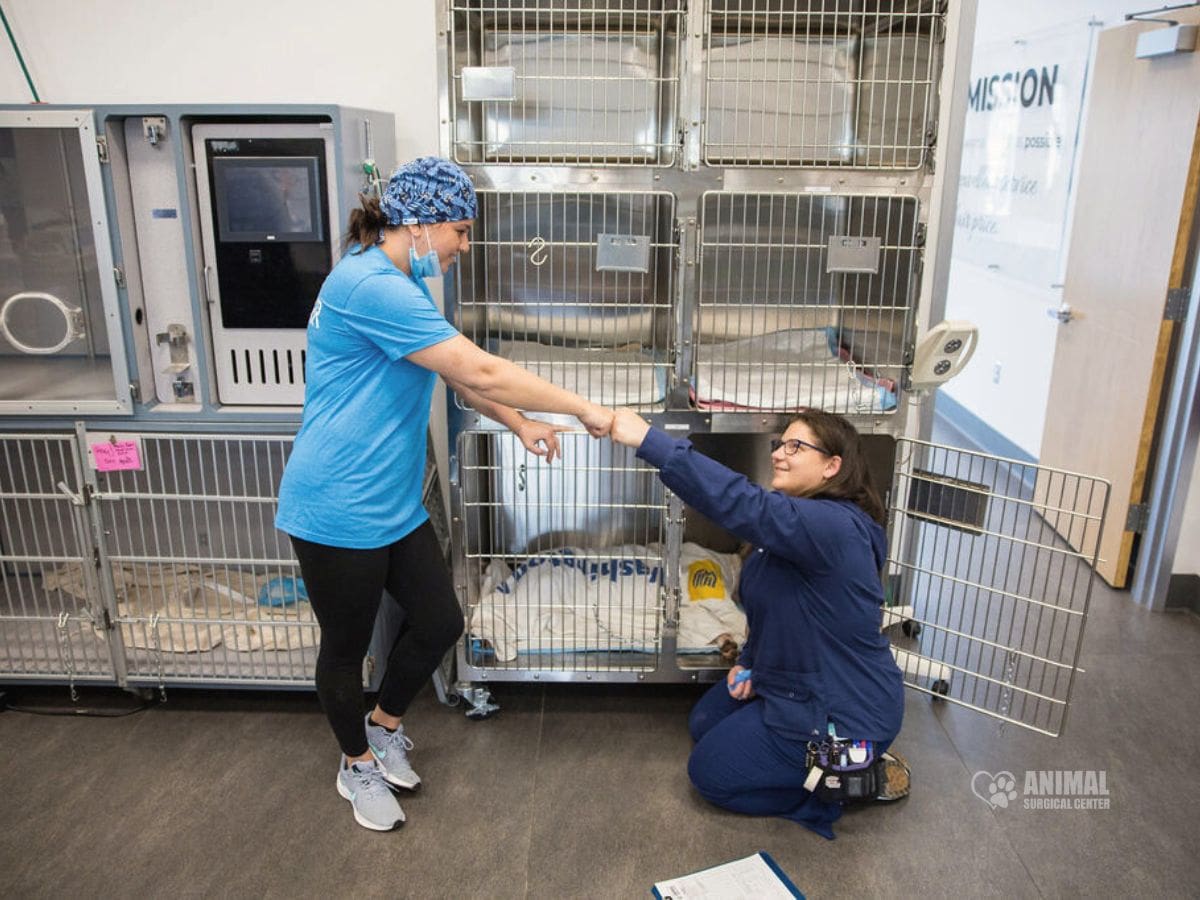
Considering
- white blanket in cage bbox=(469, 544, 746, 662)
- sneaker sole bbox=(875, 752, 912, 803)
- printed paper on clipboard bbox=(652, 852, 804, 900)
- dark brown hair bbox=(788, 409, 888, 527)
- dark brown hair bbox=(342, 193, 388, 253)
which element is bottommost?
printed paper on clipboard bbox=(652, 852, 804, 900)

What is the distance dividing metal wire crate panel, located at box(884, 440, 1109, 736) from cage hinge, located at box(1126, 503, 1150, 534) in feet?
0.43

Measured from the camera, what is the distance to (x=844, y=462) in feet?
7.40

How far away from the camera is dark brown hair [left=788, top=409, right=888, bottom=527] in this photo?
2254 mm

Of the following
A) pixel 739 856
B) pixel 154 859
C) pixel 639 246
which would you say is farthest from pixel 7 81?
pixel 739 856

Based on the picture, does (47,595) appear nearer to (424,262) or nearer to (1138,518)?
(424,262)

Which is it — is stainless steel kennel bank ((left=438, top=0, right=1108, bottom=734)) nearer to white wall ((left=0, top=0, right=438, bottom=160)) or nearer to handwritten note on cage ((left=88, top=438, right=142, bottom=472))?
white wall ((left=0, top=0, right=438, bottom=160))

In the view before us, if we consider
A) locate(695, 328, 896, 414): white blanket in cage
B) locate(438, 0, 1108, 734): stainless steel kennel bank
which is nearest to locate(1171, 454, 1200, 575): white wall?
locate(438, 0, 1108, 734): stainless steel kennel bank

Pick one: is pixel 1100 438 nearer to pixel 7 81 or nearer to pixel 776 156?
pixel 776 156

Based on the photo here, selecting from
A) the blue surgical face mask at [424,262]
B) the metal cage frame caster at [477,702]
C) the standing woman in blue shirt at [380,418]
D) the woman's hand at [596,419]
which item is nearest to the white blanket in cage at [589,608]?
the metal cage frame caster at [477,702]

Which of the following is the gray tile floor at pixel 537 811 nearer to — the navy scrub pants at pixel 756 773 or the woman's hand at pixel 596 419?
the navy scrub pants at pixel 756 773

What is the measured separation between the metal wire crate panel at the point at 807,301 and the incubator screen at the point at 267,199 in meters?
1.02

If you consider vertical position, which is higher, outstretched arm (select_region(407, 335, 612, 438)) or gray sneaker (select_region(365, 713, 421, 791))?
outstretched arm (select_region(407, 335, 612, 438))

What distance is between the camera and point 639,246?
2395mm

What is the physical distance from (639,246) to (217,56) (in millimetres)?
1557
